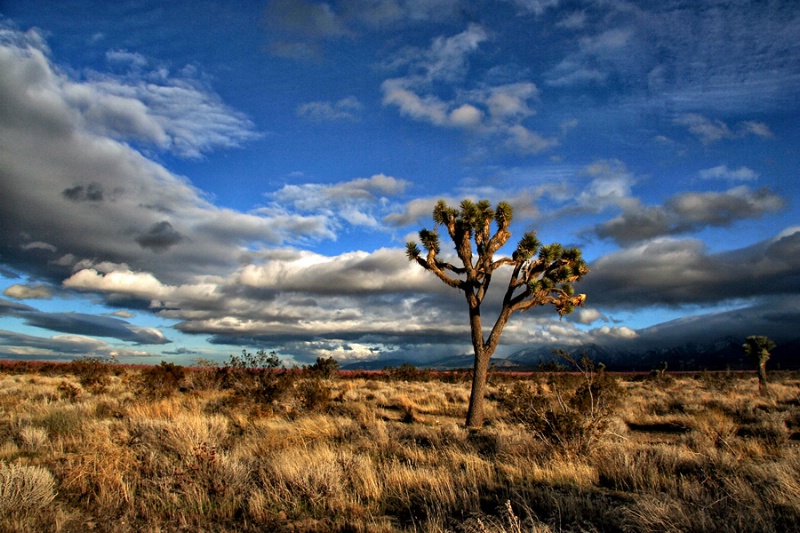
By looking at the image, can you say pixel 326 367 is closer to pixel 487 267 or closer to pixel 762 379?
pixel 487 267

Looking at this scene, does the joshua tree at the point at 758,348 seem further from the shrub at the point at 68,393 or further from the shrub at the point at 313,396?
the shrub at the point at 68,393

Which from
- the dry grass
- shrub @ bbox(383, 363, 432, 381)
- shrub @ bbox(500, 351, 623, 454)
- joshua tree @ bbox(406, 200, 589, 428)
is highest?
joshua tree @ bbox(406, 200, 589, 428)

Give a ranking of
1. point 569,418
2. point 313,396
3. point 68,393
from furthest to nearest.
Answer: point 68,393 < point 313,396 < point 569,418

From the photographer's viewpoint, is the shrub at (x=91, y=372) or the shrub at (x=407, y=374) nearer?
the shrub at (x=91, y=372)

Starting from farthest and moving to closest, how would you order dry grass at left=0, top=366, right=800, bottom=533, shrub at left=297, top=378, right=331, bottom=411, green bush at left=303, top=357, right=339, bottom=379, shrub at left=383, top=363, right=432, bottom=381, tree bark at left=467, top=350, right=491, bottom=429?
shrub at left=383, top=363, right=432, bottom=381 → green bush at left=303, top=357, right=339, bottom=379 → shrub at left=297, top=378, right=331, bottom=411 → tree bark at left=467, top=350, right=491, bottom=429 → dry grass at left=0, top=366, right=800, bottom=533

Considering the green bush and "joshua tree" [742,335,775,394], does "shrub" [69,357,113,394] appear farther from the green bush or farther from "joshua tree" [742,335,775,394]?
"joshua tree" [742,335,775,394]

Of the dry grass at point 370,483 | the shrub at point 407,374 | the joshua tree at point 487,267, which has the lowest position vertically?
the shrub at point 407,374

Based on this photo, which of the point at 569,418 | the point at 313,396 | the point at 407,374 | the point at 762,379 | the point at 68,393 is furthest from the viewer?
the point at 407,374

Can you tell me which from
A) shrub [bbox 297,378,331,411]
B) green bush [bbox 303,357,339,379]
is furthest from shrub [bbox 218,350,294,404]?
green bush [bbox 303,357,339,379]

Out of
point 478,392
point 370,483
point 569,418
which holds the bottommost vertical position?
point 370,483

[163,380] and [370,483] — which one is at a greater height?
[163,380]

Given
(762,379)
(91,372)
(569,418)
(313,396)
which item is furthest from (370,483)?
(762,379)

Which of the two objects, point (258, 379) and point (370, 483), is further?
point (258, 379)

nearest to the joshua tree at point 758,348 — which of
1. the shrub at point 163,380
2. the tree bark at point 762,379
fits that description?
the tree bark at point 762,379
